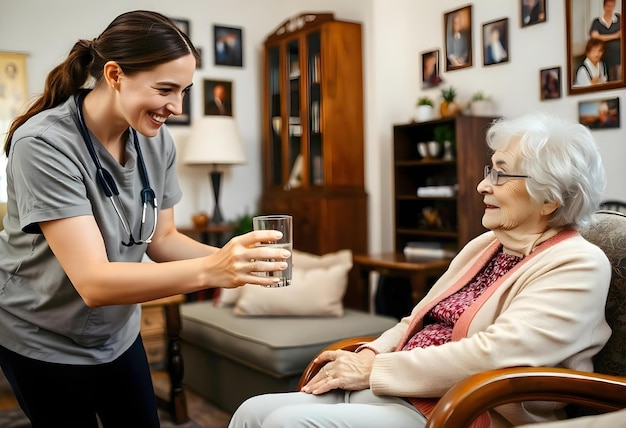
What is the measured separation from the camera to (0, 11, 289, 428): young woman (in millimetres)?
1302

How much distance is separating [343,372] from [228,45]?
169 inches

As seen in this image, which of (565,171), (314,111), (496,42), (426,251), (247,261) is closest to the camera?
(247,261)

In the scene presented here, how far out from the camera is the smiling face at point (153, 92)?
1384mm

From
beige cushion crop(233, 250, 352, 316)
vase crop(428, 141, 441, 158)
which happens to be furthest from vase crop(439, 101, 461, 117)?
beige cushion crop(233, 250, 352, 316)

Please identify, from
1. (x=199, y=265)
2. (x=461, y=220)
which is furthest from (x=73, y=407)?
(x=461, y=220)

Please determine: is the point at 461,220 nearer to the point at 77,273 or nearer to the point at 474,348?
the point at 474,348

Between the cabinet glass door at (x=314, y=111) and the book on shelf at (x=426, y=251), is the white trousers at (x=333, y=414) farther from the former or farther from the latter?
the cabinet glass door at (x=314, y=111)

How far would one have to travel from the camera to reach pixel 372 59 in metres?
4.70

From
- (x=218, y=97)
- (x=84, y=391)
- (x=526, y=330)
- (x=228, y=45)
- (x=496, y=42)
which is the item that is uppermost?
(x=228, y=45)

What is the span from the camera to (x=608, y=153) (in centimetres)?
351

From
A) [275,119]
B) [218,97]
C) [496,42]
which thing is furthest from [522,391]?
[218,97]

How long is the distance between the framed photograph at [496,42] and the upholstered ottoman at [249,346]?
1.91 meters

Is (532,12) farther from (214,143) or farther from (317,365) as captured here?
(317,365)

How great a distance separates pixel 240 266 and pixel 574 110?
2.99 metres
